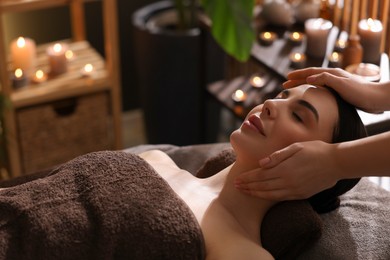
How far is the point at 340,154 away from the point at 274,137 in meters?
0.18

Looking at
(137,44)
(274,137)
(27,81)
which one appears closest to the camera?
(274,137)

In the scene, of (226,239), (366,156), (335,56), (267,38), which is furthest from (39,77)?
(366,156)

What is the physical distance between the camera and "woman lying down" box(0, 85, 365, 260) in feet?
4.31

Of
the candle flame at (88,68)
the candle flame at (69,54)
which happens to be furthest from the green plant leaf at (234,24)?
the candle flame at (69,54)

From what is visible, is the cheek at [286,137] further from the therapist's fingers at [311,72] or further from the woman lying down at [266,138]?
the therapist's fingers at [311,72]

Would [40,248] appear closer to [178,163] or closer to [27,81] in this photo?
[178,163]

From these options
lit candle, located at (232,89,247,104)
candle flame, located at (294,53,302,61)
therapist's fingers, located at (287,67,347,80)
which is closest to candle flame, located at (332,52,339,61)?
candle flame, located at (294,53,302,61)

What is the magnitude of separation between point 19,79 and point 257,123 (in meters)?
1.37

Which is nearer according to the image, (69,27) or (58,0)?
(58,0)

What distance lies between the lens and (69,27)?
3059 mm

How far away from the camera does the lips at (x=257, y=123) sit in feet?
4.70

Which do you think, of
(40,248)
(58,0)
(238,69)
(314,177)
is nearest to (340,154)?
(314,177)

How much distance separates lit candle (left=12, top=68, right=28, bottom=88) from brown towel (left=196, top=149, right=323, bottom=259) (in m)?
1.41

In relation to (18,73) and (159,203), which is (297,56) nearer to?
(18,73)
